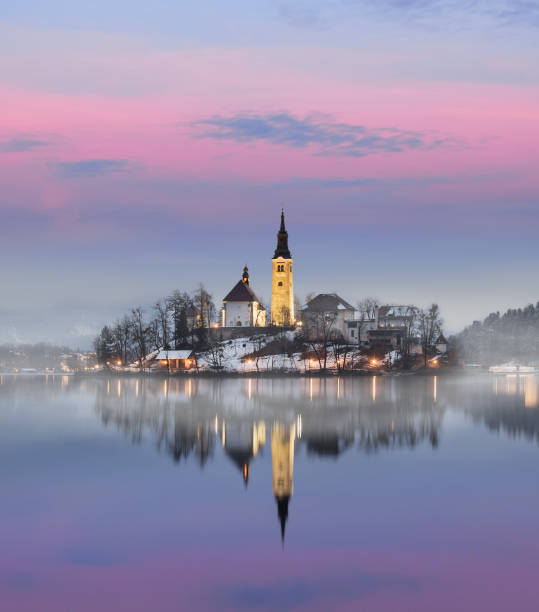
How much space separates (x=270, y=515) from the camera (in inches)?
888

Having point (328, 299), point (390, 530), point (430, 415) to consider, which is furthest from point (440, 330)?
point (390, 530)

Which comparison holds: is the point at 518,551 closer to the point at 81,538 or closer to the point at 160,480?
the point at 81,538

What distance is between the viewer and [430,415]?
5044 cm

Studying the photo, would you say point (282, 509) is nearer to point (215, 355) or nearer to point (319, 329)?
point (215, 355)

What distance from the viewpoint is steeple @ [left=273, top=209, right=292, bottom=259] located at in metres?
143

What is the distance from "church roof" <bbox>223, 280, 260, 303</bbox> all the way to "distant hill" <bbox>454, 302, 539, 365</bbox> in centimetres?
5164

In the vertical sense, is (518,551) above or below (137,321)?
below

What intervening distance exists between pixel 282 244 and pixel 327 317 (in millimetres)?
29757

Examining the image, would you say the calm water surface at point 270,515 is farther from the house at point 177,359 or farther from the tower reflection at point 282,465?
the house at point 177,359

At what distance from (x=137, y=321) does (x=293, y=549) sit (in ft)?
325

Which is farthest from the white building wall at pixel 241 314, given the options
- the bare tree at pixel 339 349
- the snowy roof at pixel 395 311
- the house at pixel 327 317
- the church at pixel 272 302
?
the snowy roof at pixel 395 311

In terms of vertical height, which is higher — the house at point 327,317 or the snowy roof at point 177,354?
the house at point 327,317

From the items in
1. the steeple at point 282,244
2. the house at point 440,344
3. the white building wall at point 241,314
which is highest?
the steeple at point 282,244

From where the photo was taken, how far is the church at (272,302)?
450ft
